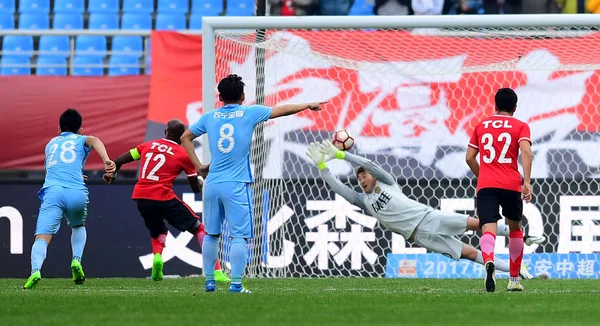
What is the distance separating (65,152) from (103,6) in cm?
880

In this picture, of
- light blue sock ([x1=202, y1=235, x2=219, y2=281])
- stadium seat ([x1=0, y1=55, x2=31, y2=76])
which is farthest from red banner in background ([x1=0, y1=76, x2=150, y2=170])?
light blue sock ([x1=202, y1=235, x2=219, y2=281])

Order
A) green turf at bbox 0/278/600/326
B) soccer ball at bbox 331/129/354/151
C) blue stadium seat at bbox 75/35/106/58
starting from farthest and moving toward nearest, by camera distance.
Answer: blue stadium seat at bbox 75/35/106/58 → soccer ball at bbox 331/129/354/151 → green turf at bbox 0/278/600/326

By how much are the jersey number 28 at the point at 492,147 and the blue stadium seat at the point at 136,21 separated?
A: 10.4 m

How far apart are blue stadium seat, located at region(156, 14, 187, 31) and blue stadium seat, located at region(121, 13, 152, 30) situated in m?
0.17

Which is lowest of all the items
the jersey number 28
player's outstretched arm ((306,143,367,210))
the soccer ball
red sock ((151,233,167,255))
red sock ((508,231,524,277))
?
red sock ((151,233,167,255))

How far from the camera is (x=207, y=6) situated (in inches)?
759

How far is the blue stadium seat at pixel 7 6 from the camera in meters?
19.5

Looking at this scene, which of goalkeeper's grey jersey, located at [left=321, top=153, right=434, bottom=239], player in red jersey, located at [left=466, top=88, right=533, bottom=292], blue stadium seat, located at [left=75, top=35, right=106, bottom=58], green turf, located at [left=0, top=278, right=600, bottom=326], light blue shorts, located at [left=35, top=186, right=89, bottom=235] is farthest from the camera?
blue stadium seat, located at [left=75, top=35, right=106, bottom=58]

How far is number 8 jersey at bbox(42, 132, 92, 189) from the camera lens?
1114 cm

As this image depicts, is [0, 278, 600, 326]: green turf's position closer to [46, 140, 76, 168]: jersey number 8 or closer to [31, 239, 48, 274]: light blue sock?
[31, 239, 48, 274]: light blue sock

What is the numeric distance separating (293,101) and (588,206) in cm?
374

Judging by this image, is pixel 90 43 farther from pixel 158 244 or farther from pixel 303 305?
pixel 303 305

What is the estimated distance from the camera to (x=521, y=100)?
1473 cm

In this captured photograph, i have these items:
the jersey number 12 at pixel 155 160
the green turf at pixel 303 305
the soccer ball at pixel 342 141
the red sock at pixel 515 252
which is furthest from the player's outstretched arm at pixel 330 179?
the red sock at pixel 515 252
